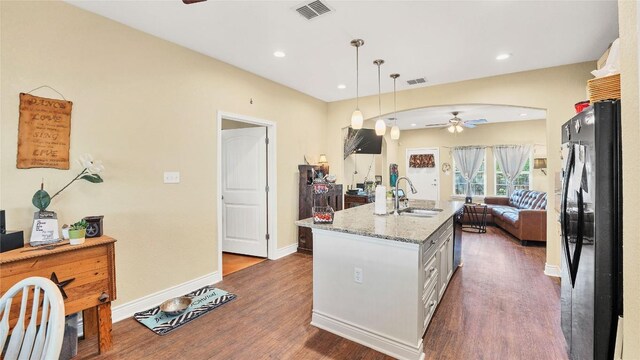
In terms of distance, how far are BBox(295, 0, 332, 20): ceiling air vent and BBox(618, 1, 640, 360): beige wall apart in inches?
76.2

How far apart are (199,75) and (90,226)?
6.28ft

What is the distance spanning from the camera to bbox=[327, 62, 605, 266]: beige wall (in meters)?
3.59

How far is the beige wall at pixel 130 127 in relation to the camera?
82.0 inches

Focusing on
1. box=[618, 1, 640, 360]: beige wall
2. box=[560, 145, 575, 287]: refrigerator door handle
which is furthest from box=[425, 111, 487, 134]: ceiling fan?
box=[618, 1, 640, 360]: beige wall

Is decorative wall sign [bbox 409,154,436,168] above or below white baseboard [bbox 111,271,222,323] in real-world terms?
above

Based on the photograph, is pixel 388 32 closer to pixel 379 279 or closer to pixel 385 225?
pixel 385 225

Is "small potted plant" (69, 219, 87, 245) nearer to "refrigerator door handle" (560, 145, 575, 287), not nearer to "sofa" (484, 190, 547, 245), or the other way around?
"refrigerator door handle" (560, 145, 575, 287)

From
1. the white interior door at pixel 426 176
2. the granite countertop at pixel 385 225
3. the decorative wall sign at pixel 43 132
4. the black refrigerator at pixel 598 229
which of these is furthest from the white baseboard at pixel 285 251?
the white interior door at pixel 426 176

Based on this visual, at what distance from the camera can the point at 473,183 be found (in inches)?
325

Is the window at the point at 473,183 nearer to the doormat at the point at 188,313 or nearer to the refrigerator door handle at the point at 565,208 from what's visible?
the refrigerator door handle at the point at 565,208

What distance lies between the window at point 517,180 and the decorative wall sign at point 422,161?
1724 millimetres

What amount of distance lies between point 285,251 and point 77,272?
9.31 ft

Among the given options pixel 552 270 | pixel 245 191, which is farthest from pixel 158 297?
pixel 552 270

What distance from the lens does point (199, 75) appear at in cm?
A: 325
